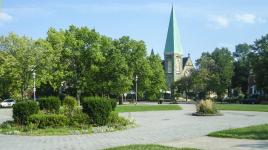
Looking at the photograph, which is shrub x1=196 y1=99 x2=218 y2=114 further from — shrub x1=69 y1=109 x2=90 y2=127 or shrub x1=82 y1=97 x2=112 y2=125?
shrub x1=69 y1=109 x2=90 y2=127

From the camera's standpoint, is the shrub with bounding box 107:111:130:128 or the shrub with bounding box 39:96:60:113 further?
the shrub with bounding box 39:96:60:113

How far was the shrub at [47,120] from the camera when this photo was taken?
21.1 meters

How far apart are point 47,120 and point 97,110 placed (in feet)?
8.35

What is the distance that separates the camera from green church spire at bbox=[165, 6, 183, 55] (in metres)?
118

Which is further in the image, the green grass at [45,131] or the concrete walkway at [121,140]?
the green grass at [45,131]

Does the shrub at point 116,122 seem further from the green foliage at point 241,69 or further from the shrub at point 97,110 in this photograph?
the green foliage at point 241,69

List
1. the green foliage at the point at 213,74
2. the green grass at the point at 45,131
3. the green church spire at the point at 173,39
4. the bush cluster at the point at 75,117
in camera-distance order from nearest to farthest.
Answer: the green grass at the point at 45,131
the bush cluster at the point at 75,117
the green foliage at the point at 213,74
the green church spire at the point at 173,39

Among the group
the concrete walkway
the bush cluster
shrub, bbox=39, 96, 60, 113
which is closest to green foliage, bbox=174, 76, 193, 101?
shrub, bbox=39, 96, 60, 113

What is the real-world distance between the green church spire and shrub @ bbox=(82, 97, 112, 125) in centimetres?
9724

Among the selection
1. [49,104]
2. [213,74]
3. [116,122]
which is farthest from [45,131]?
[213,74]

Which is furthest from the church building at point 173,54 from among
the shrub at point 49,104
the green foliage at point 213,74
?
the shrub at point 49,104

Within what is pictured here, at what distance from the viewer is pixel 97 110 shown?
71.6 feet

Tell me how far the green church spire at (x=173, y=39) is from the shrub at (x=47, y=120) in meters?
98.1

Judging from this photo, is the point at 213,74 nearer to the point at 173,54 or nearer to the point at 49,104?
the point at 173,54
